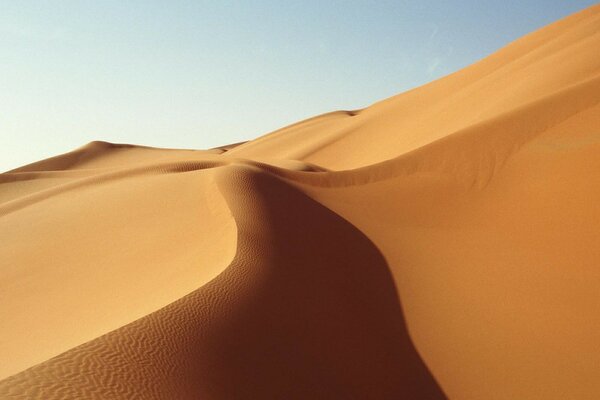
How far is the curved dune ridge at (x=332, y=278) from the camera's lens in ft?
12.3

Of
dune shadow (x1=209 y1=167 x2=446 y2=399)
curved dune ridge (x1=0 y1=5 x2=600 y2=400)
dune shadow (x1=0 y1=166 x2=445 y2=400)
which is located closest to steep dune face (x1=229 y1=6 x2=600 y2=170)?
curved dune ridge (x1=0 y1=5 x2=600 y2=400)

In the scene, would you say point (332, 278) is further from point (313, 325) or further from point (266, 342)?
point (266, 342)

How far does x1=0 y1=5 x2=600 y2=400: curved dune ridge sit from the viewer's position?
12.3 ft

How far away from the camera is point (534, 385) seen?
184 inches

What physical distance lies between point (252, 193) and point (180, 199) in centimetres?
175

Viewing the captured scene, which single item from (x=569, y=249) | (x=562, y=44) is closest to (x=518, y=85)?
(x=562, y=44)

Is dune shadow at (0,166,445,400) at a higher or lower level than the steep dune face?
lower

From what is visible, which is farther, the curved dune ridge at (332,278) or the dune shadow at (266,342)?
the curved dune ridge at (332,278)

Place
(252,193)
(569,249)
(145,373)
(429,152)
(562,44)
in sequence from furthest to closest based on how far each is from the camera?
1. (562,44)
2. (429,152)
3. (252,193)
4. (569,249)
5. (145,373)

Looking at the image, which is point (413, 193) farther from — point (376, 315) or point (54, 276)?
point (54, 276)

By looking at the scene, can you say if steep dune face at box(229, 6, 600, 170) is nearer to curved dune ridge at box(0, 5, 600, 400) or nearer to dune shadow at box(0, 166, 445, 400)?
curved dune ridge at box(0, 5, 600, 400)

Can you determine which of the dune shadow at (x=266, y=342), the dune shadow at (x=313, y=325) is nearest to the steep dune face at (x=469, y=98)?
the dune shadow at (x=313, y=325)

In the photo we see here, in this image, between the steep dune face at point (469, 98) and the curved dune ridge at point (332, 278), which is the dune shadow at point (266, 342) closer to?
the curved dune ridge at point (332, 278)

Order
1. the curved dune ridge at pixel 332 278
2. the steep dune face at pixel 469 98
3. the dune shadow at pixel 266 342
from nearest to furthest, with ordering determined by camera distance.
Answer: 1. the dune shadow at pixel 266 342
2. the curved dune ridge at pixel 332 278
3. the steep dune face at pixel 469 98
